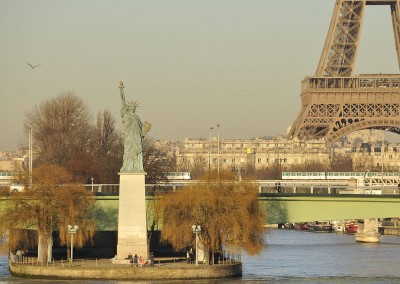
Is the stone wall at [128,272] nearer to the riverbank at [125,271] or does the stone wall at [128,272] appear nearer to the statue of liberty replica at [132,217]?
the riverbank at [125,271]

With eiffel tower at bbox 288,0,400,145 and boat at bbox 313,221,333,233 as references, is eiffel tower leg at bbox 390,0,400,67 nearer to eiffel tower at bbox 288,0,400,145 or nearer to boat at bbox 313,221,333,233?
eiffel tower at bbox 288,0,400,145

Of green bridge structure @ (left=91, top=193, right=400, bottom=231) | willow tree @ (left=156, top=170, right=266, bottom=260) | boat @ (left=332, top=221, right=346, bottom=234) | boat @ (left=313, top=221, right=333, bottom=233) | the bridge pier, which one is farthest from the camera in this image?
boat @ (left=313, top=221, right=333, bottom=233)

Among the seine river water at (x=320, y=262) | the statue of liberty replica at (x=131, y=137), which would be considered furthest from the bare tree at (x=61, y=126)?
the statue of liberty replica at (x=131, y=137)

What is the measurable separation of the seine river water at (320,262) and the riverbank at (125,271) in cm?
67

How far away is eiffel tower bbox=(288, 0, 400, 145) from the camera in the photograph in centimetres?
15075

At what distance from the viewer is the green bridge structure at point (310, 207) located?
68375mm

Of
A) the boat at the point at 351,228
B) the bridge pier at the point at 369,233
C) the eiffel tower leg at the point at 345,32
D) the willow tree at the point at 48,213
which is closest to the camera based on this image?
the willow tree at the point at 48,213

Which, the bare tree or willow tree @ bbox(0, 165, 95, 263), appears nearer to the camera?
willow tree @ bbox(0, 165, 95, 263)

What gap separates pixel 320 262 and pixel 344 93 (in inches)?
3044

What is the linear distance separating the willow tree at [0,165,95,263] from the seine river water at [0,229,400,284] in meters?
2.25

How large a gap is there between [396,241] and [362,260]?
75.3ft

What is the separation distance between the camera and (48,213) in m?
67.9

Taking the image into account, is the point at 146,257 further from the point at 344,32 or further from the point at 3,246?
the point at 344,32

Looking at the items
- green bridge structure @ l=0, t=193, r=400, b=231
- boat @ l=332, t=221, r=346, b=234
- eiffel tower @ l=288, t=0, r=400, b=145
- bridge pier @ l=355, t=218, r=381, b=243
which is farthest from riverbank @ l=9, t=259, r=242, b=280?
eiffel tower @ l=288, t=0, r=400, b=145
